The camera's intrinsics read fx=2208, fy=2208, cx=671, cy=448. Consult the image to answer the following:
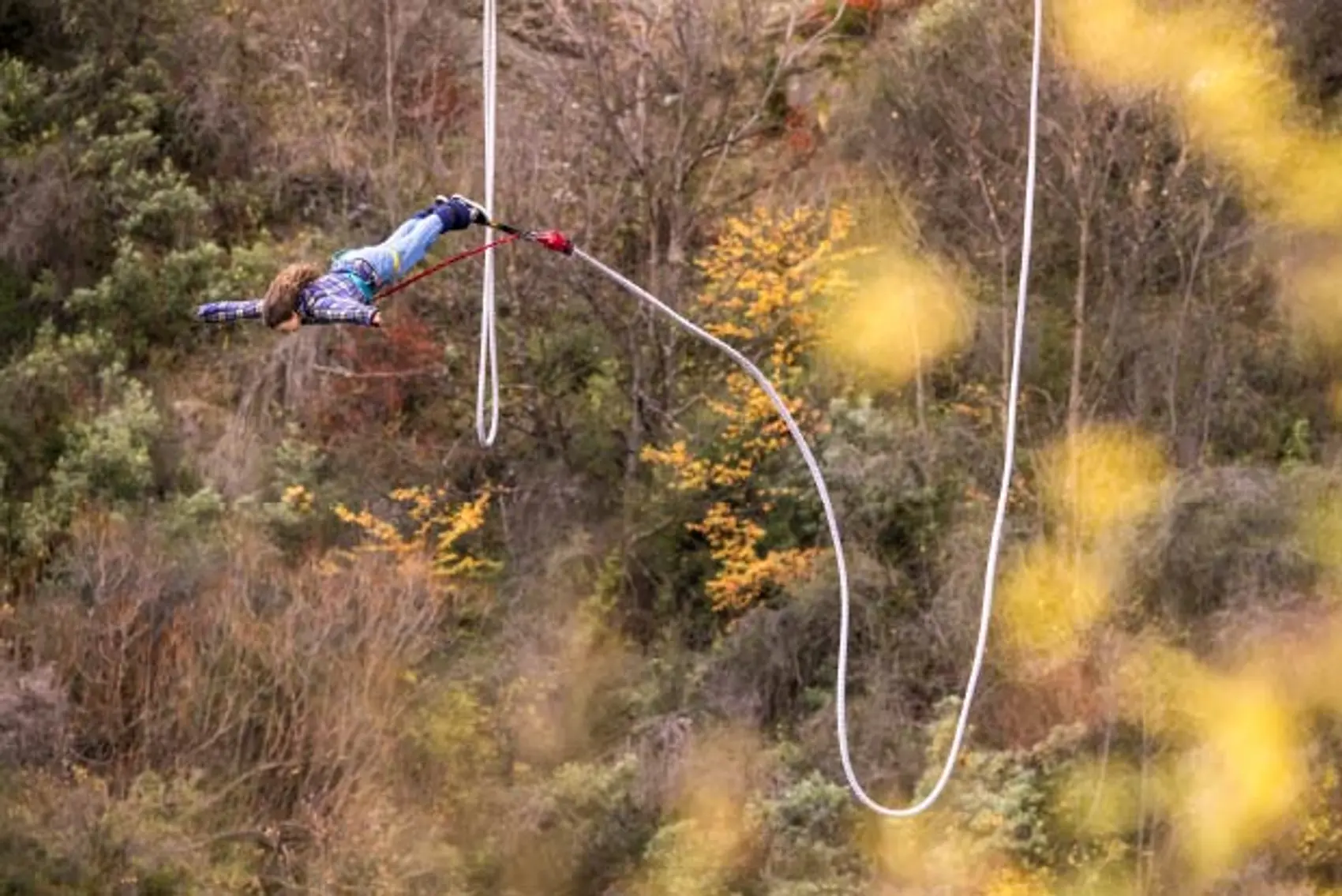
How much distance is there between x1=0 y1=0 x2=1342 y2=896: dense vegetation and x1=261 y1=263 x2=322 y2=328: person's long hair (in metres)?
5.95

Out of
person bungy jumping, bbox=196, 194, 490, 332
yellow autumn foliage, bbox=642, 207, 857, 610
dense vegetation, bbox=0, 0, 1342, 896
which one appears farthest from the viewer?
yellow autumn foliage, bbox=642, 207, 857, 610

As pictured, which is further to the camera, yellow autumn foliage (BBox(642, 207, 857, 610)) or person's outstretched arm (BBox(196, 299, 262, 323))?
yellow autumn foliage (BBox(642, 207, 857, 610))

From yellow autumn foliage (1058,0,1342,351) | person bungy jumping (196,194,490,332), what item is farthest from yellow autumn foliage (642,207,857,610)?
person bungy jumping (196,194,490,332)

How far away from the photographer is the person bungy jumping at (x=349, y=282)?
6.86m

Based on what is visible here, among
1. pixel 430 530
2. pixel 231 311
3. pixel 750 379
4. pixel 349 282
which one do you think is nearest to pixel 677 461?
pixel 750 379

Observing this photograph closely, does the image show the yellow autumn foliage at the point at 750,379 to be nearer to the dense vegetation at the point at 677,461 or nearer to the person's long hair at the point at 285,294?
the dense vegetation at the point at 677,461

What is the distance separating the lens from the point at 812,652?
14.5m

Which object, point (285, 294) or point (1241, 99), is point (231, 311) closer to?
point (285, 294)

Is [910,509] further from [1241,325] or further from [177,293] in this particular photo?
[177,293]

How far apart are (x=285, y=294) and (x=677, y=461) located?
336 inches

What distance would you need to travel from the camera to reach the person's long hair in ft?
22.5

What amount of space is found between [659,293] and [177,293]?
12.4 ft

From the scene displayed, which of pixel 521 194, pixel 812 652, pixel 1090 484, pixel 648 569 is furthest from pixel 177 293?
pixel 1090 484

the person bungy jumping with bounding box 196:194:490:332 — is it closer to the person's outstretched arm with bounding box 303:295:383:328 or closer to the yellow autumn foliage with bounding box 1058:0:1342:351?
the person's outstretched arm with bounding box 303:295:383:328
